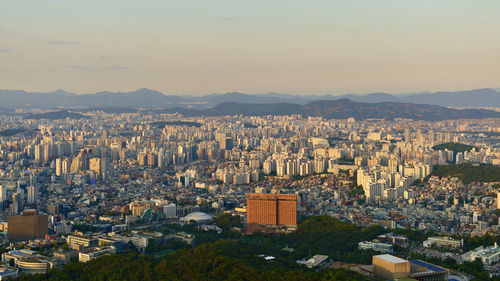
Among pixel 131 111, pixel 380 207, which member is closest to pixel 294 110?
pixel 131 111

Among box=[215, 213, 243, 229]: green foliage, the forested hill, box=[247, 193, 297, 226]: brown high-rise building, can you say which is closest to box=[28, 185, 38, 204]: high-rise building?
box=[215, 213, 243, 229]: green foliage

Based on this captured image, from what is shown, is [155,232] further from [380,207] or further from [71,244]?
[380,207]

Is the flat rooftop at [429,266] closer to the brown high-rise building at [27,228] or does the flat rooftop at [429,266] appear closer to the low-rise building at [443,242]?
the low-rise building at [443,242]

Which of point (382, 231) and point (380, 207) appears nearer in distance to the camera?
point (382, 231)

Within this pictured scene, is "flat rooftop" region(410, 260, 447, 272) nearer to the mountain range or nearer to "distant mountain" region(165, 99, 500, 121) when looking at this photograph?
"distant mountain" region(165, 99, 500, 121)

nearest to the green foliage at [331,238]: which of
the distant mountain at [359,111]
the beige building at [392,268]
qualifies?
the beige building at [392,268]

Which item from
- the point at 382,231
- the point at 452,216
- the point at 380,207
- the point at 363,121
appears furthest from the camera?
the point at 363,121
